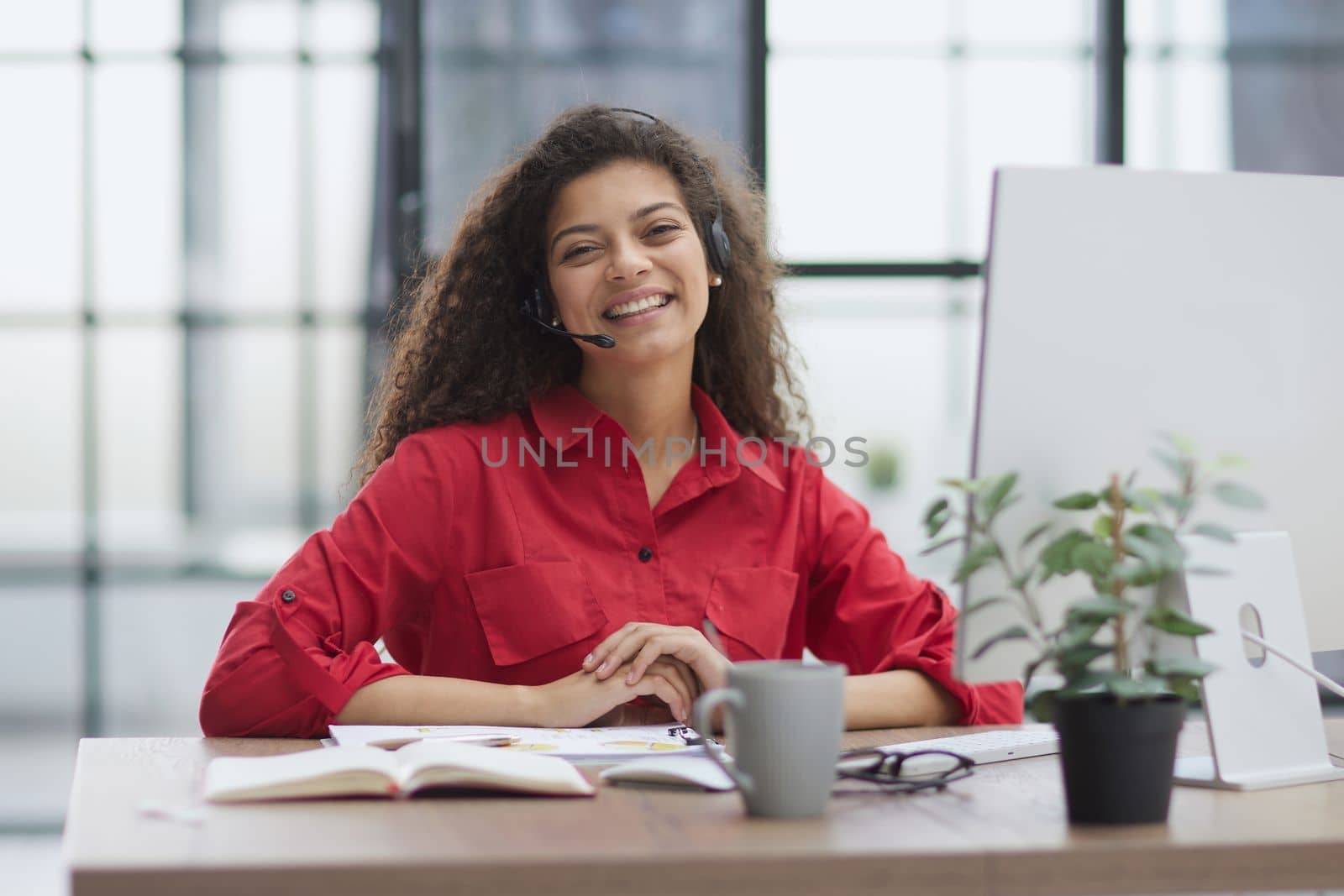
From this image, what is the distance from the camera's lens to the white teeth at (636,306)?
175 cm

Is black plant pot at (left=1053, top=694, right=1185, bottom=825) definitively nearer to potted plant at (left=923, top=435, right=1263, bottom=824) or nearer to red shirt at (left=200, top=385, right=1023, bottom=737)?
potted plant at (left=923, top=435, right=1263, bottom=824)

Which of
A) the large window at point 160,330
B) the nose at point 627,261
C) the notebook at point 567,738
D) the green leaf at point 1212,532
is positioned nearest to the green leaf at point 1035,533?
the green leaf at point 1212,532

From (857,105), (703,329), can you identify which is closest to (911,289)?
(857,105)

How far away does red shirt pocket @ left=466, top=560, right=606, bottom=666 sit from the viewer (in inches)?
66.0

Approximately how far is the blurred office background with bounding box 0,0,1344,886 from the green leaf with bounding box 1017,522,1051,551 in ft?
7.42

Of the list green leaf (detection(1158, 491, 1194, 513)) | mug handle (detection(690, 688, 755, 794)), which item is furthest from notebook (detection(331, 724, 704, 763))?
green leaf (detection(1158, 491, 1194, 513))

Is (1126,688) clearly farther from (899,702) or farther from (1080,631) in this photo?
(899,702)

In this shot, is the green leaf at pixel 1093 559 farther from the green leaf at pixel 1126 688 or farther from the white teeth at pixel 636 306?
the white teeth at pixel 636 306

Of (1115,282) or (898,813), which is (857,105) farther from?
(898,813)

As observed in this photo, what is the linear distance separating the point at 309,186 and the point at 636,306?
71.9 inches

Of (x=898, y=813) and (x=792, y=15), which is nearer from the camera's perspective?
(x=898, y=813)

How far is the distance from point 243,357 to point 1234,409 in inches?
108

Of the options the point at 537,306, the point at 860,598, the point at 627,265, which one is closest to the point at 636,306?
the point at 627,265

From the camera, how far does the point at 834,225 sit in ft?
11.0
